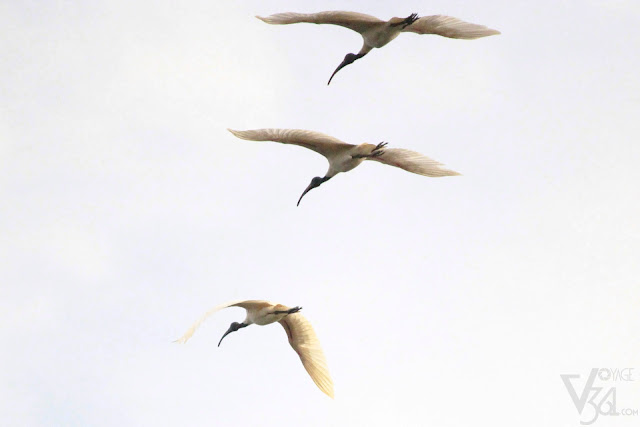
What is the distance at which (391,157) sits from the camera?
25.3m

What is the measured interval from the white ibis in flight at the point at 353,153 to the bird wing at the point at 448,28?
7.57 ft

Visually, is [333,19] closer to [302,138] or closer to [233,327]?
[302,138]

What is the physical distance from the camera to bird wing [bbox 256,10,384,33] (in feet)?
79.2

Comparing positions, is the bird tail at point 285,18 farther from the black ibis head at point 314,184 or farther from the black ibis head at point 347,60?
the black ibis head at point 314,184

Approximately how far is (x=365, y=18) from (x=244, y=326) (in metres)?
6.63

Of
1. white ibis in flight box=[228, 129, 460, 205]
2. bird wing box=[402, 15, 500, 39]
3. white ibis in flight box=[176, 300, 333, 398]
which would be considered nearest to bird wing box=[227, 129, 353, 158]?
white ibis in flight box=[228, 129, 460, 205]

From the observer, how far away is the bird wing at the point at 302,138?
23.7 meters

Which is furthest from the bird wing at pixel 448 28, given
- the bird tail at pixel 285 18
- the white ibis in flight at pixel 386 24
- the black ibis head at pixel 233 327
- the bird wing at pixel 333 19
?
the black ibis head at pixel 233 327

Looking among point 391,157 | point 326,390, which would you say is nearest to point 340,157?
point 391,157

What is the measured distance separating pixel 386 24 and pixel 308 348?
6517mm

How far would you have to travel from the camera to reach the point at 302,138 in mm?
24734

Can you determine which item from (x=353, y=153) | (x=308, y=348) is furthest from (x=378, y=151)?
(x=308, y=348)

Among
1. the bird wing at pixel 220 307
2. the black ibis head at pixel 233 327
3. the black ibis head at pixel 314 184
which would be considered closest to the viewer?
the bird wing at pixel 220 307

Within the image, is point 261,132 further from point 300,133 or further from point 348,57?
point 348,57
